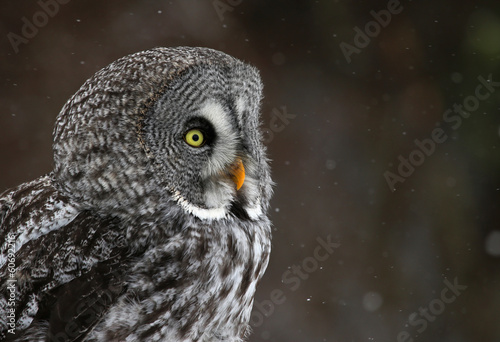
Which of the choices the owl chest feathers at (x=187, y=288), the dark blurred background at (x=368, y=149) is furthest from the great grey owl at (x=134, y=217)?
the dark blurred background at (x=368, y=149)

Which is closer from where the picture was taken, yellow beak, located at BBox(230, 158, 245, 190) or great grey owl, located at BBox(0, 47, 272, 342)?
great grey owl, located at BBox(0, 47, 272, 342)

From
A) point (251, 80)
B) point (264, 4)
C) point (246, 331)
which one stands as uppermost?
point (264, 4)

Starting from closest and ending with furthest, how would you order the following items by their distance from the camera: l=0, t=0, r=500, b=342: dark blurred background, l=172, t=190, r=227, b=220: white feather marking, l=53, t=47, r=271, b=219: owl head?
l=53, t=47, r=271, b=219: owl head
l=172, t=190, r=227, b=220: white feather marking
l=0, t=0, r=500, b=342: dark blurred background

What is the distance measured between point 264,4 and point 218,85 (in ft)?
12.2

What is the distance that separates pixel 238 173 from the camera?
2244 millimetres

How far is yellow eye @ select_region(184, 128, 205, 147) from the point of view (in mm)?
2102

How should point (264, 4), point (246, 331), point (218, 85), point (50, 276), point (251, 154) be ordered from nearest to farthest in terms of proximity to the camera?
point (50, 276) → point (218, 85) → point (251, 154) → point (246, 331) → point (264, 4)

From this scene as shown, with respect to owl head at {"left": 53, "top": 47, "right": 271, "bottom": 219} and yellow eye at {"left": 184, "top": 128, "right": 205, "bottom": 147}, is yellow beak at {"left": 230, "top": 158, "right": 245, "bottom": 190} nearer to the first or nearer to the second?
owl head at {"left": 53, "top": 47, "right": 271, "bottom": 219}

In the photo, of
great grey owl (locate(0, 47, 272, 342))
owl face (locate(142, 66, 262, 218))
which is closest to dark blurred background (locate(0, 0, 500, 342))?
owl face (locate(142, 66, 262, 218))

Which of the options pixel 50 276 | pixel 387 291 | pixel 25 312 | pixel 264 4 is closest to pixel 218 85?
pixel 50 276

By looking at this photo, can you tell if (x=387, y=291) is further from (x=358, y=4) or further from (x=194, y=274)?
(x=194, y=274)

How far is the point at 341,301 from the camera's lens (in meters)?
5.70

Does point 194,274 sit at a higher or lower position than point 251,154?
lower

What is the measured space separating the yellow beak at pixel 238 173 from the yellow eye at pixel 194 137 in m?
0.17
